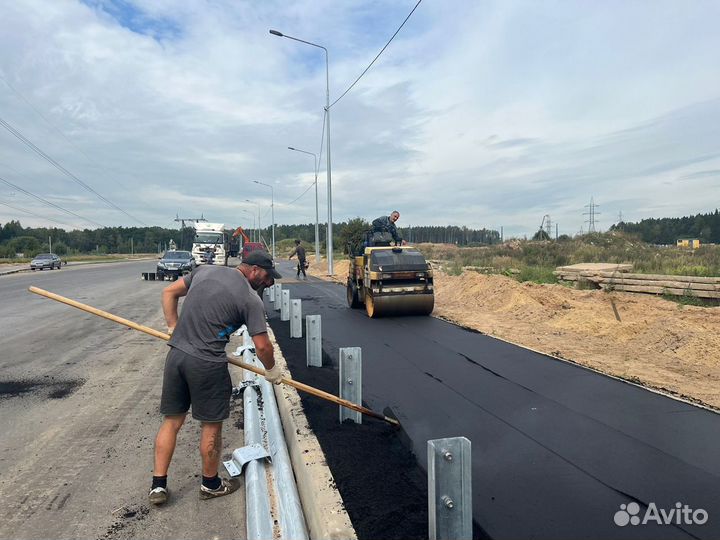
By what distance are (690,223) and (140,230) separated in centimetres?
11130

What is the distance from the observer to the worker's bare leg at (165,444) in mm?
3354

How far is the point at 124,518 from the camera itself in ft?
10.3

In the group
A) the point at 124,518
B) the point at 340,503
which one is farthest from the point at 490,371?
the point at 124,518

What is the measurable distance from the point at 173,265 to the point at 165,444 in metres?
23.3

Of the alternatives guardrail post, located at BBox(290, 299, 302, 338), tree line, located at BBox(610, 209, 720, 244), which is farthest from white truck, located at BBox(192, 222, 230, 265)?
tree line, located at BBox(610, 209, 720, 244)

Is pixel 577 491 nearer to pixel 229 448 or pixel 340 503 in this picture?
pixel 340 503

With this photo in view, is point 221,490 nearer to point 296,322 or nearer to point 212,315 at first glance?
point 212,315

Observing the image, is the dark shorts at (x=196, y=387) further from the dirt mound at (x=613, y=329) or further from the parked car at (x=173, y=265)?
the parked car at (x=173, y=265)

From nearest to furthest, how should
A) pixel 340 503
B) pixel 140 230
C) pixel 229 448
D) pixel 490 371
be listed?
pixel 340 503 < pixel 229 448 < pixel 490 371 < pixel 140 230

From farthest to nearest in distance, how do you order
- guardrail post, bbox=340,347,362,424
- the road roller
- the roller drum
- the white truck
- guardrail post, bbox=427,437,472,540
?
1. the white truck
2. the roller drum
3. the road roller
4. guardrail post, bbox=340,347,362,424
5. guardrail post, bbox=427,437,472,540

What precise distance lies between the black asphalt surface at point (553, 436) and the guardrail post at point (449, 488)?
49cm

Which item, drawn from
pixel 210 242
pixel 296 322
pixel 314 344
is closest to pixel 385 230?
pixel 296 322

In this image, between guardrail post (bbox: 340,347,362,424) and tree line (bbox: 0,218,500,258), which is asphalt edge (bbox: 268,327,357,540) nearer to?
guardrail post (bbox: 340,347,362,424)

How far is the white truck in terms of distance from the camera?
1244 inches
